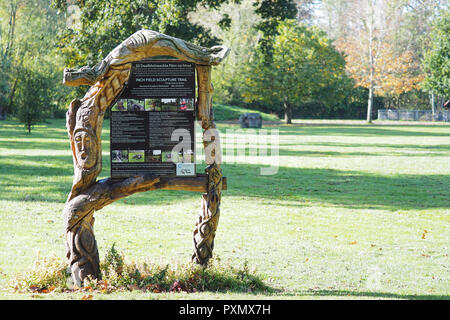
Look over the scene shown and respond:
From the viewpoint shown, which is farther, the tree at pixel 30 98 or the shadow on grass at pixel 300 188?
the tree at pixel 30 98

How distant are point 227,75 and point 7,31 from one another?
20155 mm

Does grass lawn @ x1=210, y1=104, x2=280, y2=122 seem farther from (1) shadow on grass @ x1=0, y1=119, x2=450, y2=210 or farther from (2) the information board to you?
(2) the information board

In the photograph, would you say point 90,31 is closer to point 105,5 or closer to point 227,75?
point 105,5

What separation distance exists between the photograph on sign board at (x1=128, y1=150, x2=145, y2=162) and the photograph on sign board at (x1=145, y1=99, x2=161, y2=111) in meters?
0.46

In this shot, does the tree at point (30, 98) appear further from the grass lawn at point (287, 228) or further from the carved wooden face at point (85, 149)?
the carved wooden face at point (85, 149)

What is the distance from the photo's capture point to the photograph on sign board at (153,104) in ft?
20.6

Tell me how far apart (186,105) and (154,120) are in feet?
1.23

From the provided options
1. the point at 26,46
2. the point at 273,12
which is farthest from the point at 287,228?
the point at 26,46

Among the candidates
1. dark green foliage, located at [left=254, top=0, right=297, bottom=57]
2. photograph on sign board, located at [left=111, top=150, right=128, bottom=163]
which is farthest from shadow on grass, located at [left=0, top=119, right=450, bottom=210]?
photograph on sign board, located at [left=111, top=150, right=128, bottom=163]

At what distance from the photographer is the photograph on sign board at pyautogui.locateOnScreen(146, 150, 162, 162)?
20.7ft

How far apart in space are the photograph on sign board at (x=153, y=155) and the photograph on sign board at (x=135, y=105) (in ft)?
1.51

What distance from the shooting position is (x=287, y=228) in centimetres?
1013

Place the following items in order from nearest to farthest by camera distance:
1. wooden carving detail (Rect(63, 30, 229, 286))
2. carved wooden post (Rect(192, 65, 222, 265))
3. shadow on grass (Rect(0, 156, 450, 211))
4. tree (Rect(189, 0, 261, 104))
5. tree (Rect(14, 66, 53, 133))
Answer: wooden carving detail (Rect(63, 30, 229, 286)) → carved wooden post (Rect(192, 65, 222, 265)) → shadow on grass (Rect(0, 156, 450, 211)) → tree (Rect(14, 66, 53, 133)) → tree (Rect(189, 0, 261, 104))

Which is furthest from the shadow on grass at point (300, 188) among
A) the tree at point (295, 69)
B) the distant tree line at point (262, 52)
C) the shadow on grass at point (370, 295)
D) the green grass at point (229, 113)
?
the green grass at point (229, 113)
